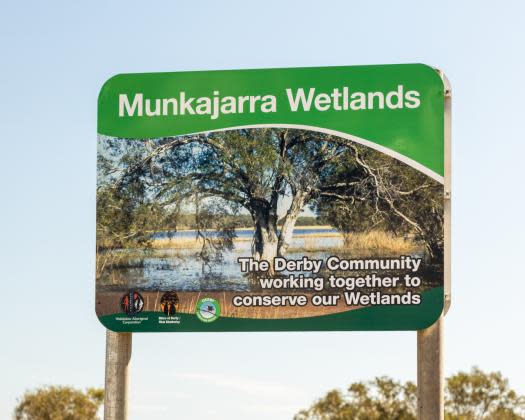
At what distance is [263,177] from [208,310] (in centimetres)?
139

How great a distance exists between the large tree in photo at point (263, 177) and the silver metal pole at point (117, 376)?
50.4 inches

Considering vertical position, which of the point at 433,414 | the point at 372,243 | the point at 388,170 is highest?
the point at 388,170

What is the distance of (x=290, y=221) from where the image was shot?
11539 mm

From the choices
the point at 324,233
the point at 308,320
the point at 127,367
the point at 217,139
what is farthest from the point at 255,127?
the point at 127,367

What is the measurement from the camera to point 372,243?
11.4 metres

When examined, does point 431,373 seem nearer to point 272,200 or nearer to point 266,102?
point 272,200

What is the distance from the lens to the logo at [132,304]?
11633 mm

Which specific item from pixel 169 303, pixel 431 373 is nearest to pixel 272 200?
pixel 169 303

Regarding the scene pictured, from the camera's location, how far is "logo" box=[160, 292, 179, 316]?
11.6 meters

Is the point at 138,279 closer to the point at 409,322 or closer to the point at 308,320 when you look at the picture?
the point at 308,320
